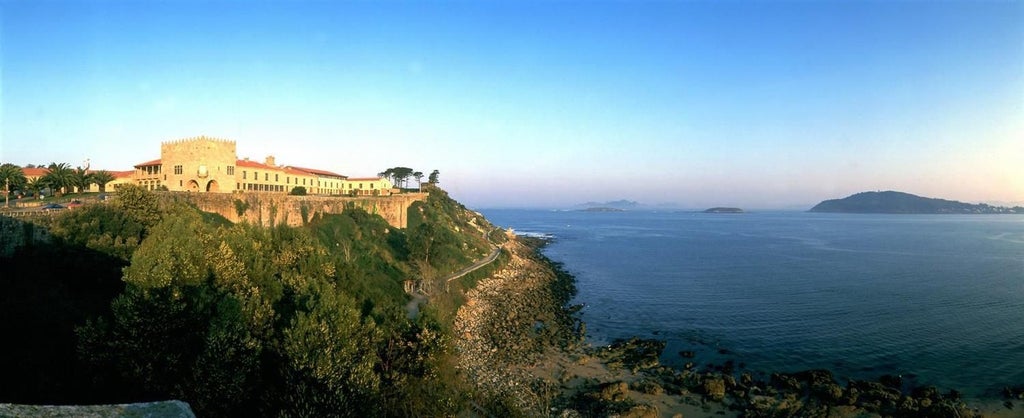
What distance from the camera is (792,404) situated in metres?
27.9

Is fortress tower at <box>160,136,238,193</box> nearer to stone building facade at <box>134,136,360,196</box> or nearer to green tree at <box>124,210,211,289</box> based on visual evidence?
stone building facade at <box>134,136,360,196</box>

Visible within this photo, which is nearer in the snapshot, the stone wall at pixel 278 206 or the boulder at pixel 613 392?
the boulder at pixel 613 392

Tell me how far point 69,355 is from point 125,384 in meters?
4.14

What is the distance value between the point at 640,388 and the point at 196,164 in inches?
1932

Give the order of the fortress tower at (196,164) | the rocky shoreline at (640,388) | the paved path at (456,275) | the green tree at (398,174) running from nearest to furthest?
the rocky shoreline at (640,388) → the paved path at (456,275) → the fortress tower at (196,164) → the green tree at (398,174)

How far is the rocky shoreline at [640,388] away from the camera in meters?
26.8

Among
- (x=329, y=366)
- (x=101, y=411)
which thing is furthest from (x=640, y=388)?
(x=101, y=411)

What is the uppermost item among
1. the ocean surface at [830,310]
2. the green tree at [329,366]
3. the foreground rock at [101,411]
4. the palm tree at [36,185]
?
the palm tree at [36,185]

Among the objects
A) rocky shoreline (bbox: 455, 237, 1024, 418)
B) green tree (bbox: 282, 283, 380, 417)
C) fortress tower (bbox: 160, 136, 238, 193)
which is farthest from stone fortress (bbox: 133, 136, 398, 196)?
green tree (bbox: 282, 283, 380, 417)

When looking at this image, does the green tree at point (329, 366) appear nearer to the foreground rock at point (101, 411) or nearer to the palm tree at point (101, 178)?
the foreground rock at point (101, 411)

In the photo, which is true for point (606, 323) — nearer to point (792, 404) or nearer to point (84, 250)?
point (792, 404)

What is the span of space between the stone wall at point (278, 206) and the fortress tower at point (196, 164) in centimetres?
514

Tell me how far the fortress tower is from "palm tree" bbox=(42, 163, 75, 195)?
8047 mm

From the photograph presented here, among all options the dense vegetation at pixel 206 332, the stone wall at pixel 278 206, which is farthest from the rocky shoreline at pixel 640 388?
the stone wall at pixel 278 206
